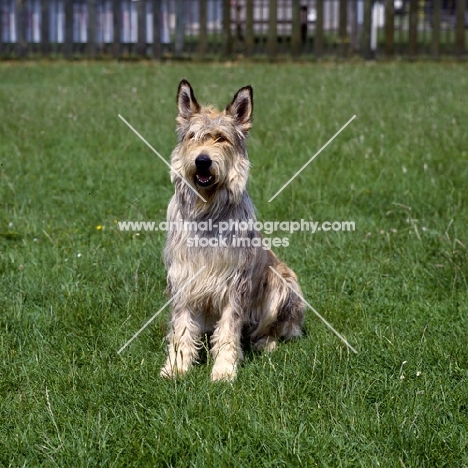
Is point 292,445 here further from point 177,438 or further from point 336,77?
point 336,77

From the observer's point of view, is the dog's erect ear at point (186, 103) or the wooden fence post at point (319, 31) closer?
the dog's erect ear at point (186, 103)

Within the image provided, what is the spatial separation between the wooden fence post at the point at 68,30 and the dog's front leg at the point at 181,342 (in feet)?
42.3

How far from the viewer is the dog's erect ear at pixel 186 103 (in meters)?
4.37

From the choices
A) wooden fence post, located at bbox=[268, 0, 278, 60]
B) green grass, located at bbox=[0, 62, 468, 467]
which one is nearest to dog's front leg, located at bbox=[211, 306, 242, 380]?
Result: green grass, located at bbox=[0, 62, 468, 467]

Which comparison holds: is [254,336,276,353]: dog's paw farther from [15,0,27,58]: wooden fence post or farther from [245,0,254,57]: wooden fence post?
[15,0,27,58]: wooden fence post

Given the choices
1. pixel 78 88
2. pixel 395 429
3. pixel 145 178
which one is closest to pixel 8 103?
pixel 78 88

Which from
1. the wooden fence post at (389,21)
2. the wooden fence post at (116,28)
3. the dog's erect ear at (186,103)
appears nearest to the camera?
the dog's erect ear at (186,103)

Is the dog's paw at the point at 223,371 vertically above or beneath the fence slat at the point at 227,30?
beneath

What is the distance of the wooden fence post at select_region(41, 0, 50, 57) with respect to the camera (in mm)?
16203

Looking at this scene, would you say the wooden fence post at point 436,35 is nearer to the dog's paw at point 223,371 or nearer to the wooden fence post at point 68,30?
the wooden fence post at point 68,30

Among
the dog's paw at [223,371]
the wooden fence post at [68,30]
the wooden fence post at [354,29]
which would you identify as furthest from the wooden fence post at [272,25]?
the dog's paw at [223,371]

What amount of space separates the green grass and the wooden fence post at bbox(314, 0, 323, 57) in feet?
18.0

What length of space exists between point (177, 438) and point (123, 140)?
5.91m

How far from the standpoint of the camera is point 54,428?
365 cm
